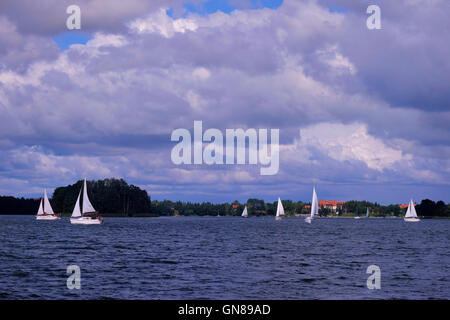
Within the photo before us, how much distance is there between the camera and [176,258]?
62000 mm

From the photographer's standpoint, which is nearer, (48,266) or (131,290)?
(131,290)

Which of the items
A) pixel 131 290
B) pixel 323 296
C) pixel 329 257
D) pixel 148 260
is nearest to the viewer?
pixel 323 296

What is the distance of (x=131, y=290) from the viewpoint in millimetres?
38250
